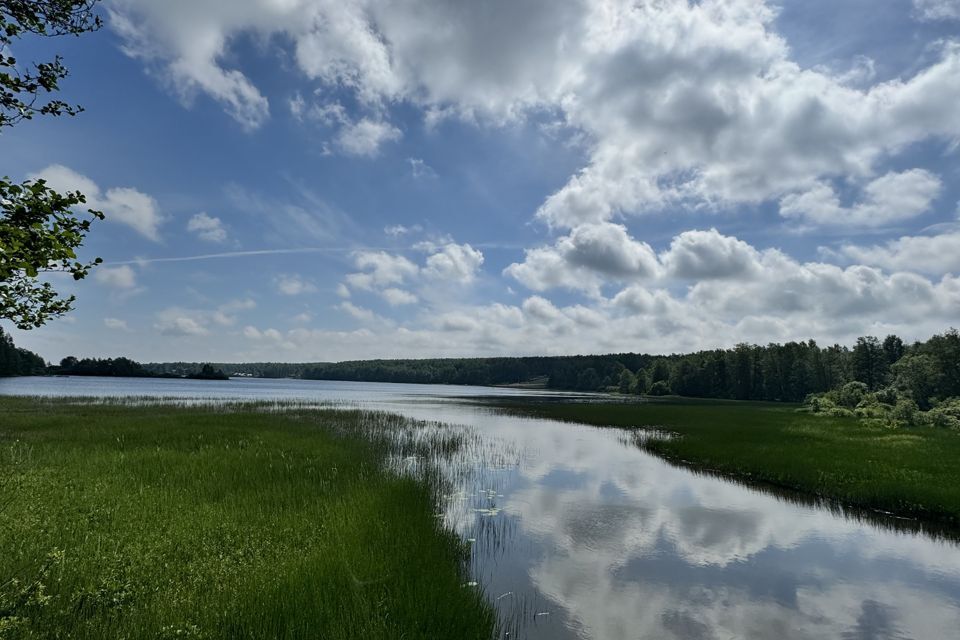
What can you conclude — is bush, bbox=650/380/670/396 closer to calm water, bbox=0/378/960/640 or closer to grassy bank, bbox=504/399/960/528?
grassy bank, bbox=504/399/960/528

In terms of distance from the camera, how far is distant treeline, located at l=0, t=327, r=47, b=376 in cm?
14169

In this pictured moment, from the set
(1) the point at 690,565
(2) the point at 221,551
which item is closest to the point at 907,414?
(1) the point at 690,565

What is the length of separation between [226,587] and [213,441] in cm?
1890

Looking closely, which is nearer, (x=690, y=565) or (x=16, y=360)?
(x=690, y=565)

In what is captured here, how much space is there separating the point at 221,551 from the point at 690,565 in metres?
12.3

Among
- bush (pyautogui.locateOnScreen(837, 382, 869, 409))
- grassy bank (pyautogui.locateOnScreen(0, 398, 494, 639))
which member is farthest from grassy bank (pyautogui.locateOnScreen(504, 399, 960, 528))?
bush (pyautogui.locateOnScreen(837, 382, 869, 409))

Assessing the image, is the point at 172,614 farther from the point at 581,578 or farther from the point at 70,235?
the point at 581,578

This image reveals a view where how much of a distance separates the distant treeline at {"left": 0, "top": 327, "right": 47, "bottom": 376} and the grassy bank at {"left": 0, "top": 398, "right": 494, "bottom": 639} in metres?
172

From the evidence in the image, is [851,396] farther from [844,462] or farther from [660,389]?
[660,389]

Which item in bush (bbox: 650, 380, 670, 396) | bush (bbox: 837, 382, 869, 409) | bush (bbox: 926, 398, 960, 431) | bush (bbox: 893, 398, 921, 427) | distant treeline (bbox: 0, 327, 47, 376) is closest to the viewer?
bush (bbox: 926, 398, 960, 431)

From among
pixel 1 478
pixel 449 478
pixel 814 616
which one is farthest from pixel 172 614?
pixel 449 478

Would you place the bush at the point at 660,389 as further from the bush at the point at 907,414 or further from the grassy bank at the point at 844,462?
the grassy bank at the point at 844,462

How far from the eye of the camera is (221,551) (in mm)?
10531

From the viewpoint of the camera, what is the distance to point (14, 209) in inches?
191
